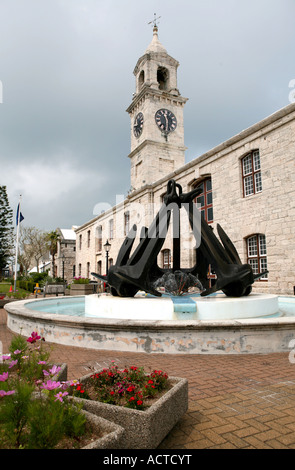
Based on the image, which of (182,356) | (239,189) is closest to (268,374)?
(182,356)

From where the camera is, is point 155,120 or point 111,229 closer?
point 155,120

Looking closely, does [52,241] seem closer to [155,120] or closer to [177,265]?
[155,120]

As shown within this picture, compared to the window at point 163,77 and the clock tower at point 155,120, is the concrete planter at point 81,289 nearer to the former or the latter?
the clock tower at point 155,120

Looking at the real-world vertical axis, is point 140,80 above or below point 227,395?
above

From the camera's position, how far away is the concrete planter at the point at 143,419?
2090 mm

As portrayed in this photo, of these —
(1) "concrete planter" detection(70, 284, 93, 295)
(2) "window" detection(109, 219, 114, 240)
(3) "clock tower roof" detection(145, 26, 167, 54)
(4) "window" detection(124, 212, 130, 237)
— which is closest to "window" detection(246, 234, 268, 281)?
(1) "concrete planter" detection(70, 284, 93, 295)

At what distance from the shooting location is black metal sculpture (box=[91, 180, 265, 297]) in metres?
7.12

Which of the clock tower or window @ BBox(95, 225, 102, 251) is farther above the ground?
the clock tower

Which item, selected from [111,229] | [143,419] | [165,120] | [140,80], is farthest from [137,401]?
[140,80]

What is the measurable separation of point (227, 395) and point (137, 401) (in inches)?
61.2

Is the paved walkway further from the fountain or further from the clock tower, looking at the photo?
the clock tower

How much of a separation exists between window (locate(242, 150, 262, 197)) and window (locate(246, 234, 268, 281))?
2490mm

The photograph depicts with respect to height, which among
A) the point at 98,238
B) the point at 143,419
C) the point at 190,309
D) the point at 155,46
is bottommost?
the point at 143,419

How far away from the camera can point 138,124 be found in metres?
32.0
